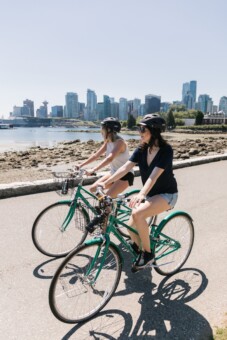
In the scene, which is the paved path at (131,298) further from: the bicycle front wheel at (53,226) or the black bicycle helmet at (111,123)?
the black bicycle helmet at (111,123)

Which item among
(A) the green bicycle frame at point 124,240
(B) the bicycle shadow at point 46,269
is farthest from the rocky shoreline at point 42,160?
(A) the green bicycle frame at point 124,240

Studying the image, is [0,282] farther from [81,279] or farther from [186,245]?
[186,245]

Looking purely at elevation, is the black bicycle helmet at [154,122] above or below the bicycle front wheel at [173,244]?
above

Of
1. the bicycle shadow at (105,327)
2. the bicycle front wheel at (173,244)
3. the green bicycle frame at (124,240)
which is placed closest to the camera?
the bicycle shadow at (105,327)

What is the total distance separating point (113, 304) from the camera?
3.38m

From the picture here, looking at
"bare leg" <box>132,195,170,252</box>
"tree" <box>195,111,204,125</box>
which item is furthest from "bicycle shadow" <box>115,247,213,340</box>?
"tree" <box>195,111,204,125</box>

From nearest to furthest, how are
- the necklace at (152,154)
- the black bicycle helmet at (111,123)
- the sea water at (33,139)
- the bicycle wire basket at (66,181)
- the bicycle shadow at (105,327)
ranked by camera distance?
1. the bicycle shadow at (105,327)
2. the necklace at (152,154)
3. the bicycle wire basket at (66,181)
4. the black bicycle helmet at (111,123)
5. the sea water at (33,139)

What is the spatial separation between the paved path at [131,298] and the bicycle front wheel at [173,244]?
5.8 inches

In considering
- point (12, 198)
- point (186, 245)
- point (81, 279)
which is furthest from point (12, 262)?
point (12, 198)

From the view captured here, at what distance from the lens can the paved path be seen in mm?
2963

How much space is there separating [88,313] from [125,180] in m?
2.16

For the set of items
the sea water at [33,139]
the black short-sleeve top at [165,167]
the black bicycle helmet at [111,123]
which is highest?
the black bicycle helmet at [111,123]

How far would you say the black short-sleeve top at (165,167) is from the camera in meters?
3.42

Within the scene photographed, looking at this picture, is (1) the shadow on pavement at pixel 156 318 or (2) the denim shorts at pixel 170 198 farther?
(2) the denim shorts at pixel 170 198
